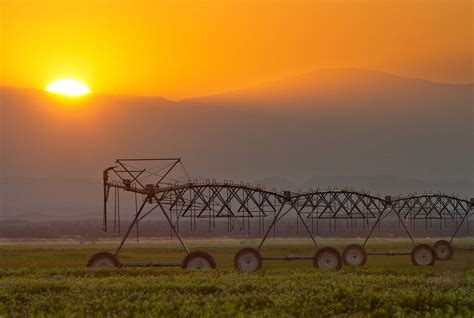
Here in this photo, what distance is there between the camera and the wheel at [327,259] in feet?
173

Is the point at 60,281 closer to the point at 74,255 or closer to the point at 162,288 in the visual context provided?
the point at 162,288

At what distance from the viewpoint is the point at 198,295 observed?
117 ft

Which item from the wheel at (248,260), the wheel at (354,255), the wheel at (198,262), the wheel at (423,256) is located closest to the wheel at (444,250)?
the wheel at (423,256)

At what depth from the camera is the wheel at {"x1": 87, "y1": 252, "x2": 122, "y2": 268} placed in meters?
50.3

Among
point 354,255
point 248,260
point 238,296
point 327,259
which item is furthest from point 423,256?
point 238,296

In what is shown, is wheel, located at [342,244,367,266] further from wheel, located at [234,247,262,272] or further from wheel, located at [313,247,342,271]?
wheel, located at [234,247,262,272]

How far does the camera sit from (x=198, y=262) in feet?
164

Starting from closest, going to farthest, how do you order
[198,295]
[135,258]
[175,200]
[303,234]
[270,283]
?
[198,295] < [270,283] < [175,200] < [135,258] < [303,234]

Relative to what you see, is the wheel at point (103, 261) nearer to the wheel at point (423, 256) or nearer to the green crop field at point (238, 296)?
the green crop field at point (238, 296)

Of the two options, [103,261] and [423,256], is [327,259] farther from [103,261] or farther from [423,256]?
[103,261]

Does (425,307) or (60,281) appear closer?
(425,307)

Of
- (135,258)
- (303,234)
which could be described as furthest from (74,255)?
(303,234)

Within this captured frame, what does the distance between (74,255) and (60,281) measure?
3470 cm

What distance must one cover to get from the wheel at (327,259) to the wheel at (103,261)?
12.7 m
